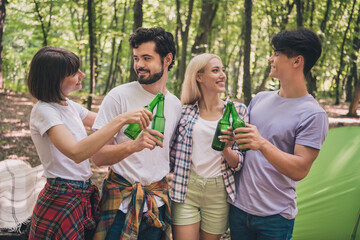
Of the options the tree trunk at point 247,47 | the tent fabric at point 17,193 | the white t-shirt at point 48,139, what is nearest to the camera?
the white t-shirt at point 48,139

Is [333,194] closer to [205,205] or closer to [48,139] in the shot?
[205,205]

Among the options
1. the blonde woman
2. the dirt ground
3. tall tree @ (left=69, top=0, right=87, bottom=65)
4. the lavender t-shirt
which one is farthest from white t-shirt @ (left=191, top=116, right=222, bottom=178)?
tall tree @ (left=69, top=0, right=87, bottom=65)

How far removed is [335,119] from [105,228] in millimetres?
8778

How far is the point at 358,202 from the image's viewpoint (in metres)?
3.06

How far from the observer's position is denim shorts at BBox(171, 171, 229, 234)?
8.07 ft

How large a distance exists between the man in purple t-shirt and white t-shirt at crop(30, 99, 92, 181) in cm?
124

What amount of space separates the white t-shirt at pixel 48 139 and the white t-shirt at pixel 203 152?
883 millimetres

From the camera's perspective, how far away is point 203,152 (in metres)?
2.51

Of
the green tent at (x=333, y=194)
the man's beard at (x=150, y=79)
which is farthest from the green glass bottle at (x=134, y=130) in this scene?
the green tent at (x=333, y=194)

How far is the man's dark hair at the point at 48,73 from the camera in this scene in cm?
194

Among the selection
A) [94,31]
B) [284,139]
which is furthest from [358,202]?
[94,31]

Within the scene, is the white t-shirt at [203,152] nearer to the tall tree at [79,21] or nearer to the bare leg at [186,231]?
the bare leg at [186,231]

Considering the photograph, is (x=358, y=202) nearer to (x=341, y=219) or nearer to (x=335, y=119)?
(x=341, y=219)

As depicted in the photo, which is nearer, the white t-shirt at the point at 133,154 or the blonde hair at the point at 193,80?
the white t-shirt at the point at 133,154
